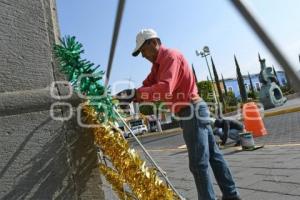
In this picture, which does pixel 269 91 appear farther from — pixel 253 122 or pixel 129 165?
pixel 129 165

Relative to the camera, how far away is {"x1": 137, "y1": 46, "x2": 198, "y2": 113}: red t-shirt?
272 centimetres

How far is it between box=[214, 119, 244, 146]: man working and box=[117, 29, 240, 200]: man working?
21.2 ft

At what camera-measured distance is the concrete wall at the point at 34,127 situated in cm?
240

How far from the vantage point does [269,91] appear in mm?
30094

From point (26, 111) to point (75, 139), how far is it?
0.39m

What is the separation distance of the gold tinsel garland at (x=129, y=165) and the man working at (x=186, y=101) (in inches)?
10.6

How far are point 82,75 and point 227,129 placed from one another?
24.2 ft

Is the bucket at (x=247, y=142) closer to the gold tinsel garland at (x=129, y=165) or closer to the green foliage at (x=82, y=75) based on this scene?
the gold tinsel garland at (x=129, y=165)

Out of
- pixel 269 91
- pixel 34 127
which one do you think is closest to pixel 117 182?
pixel 34 127

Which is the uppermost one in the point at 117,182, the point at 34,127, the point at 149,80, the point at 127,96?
the point at 149,80

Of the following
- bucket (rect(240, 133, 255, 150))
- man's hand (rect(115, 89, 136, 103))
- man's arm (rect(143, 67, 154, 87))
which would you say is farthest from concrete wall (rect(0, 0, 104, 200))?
bucket (rect(240, 133, 255, 150))

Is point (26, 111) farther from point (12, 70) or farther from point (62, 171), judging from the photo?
point (62, 171)

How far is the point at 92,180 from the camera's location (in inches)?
105

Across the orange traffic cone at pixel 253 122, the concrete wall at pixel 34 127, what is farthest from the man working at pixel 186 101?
the orange traffic cone at pixel 253 122
